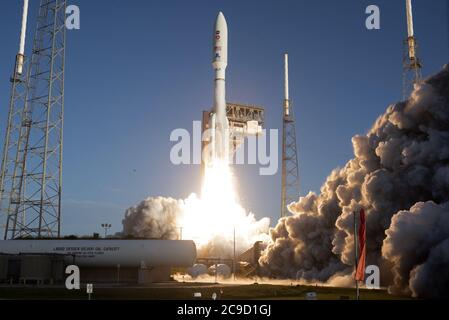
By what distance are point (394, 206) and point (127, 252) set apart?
35.4 meters

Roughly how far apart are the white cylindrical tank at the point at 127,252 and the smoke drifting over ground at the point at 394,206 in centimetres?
1571

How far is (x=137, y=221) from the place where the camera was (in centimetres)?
11244

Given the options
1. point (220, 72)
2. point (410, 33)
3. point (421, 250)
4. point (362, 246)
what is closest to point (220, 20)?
point (220, 72)

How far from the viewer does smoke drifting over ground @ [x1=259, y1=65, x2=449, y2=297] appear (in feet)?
173

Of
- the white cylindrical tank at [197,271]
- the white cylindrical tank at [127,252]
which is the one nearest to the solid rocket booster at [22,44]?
the white cylindrical tank at [127,252]

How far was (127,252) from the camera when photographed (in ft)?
254

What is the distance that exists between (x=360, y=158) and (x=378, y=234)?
10437 mm

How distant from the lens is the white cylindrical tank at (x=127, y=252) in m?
77.6

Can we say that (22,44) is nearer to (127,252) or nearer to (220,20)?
(220,20)

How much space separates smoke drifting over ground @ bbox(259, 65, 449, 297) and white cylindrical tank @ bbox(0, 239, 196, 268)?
51.5 ft

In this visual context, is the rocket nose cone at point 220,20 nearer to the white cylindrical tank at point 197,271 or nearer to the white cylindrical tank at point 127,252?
the white cylindrical tank at point 127,252

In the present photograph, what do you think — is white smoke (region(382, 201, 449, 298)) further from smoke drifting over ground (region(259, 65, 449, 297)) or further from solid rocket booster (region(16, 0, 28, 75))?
solid rocket booster (region(16, 0, 28, 75))

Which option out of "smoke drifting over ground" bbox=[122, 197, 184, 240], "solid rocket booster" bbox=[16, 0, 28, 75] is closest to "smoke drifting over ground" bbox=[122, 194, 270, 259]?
"smoke drifting over ground" bbox=[122, 197, 184, 240]
